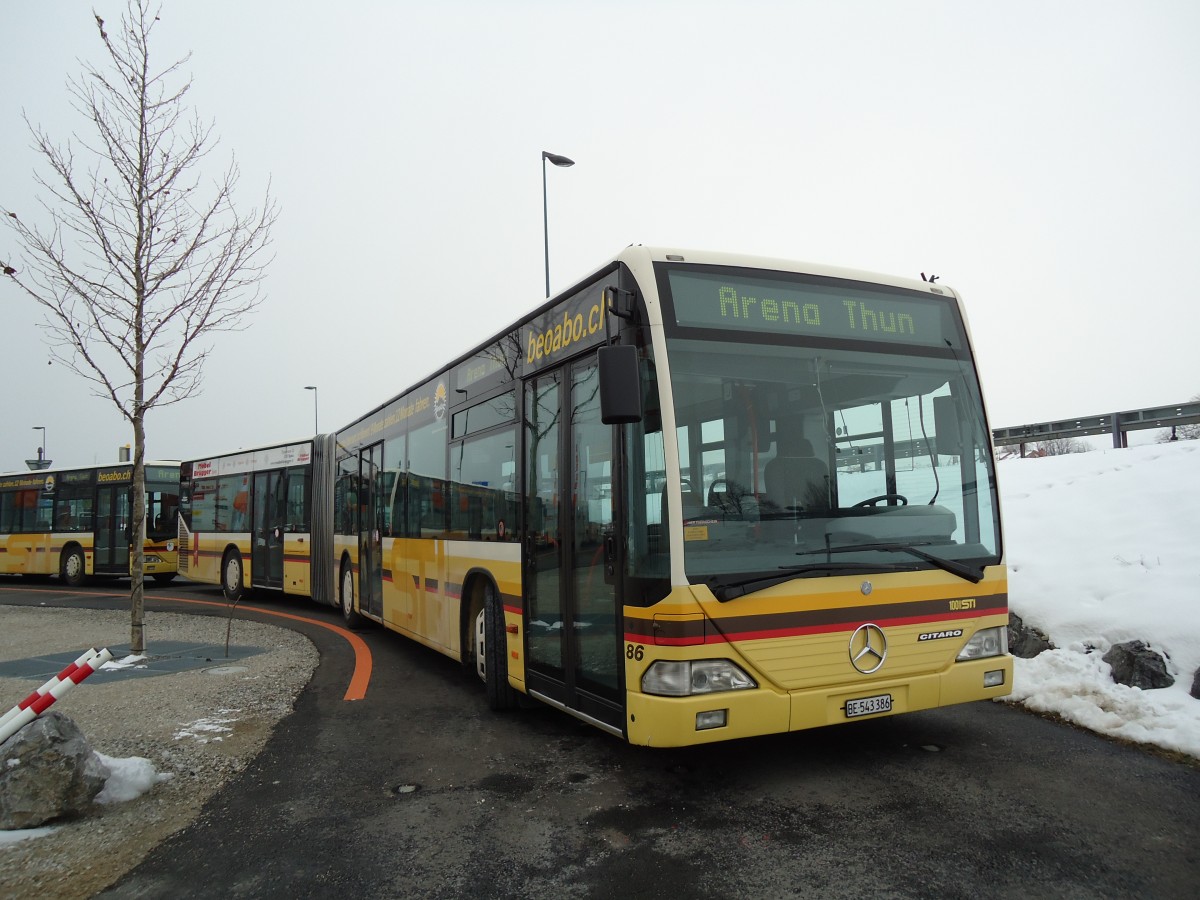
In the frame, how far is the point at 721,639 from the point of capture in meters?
4.44

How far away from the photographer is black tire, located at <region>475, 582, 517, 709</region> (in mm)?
6691

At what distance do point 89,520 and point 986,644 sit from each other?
22690 millimetres

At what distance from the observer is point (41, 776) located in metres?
4.42

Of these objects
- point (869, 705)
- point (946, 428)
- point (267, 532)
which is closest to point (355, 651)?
point (267, 532)

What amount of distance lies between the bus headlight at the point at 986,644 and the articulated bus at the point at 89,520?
20.8m

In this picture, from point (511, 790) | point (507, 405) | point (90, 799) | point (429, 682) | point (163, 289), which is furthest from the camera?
point (163, 289)

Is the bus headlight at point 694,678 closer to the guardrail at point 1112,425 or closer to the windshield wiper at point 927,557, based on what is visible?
the windshield wiper at point 927,557

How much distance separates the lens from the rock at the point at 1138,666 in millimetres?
6059

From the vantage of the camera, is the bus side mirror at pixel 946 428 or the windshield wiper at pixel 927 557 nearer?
the windshield wiper at pixel 927 557

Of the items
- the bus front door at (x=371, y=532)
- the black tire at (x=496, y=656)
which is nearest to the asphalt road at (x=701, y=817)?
the black tire at (x=496, y=656)

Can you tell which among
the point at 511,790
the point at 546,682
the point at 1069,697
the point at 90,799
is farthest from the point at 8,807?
the point at 1069,697

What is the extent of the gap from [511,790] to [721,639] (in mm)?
1665

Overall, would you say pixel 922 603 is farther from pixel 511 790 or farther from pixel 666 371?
pixel 511 790

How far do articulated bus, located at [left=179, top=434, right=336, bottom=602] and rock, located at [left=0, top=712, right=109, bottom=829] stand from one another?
926 centimetres
